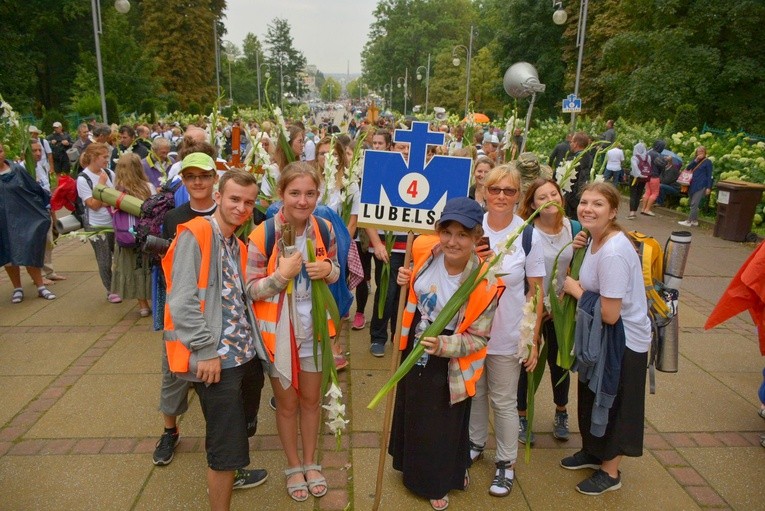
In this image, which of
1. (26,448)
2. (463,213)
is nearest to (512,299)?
(463,213)

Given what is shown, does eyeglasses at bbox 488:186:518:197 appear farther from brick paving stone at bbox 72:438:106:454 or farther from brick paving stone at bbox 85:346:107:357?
brick paving stone at bbox 85:346:107:357

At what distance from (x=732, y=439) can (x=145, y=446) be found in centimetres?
431

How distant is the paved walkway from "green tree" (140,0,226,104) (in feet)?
163

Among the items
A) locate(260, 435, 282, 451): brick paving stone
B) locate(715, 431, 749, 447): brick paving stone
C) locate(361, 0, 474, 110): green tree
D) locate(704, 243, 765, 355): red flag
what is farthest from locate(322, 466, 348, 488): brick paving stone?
locate(361, 0, 474, 110): green tree

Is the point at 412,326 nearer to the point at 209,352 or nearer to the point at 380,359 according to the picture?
the point at 209,352

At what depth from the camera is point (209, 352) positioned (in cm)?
278

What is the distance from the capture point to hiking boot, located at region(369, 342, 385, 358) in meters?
5.62

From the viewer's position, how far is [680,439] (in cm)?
429

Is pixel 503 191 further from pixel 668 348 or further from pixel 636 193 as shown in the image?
pixel 636 193

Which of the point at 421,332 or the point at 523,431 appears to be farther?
the point at 523,431

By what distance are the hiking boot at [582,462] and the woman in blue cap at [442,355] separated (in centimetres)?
81

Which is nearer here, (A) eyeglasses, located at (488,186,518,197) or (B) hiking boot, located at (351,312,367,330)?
(A) eyeglasses, located at (488,186,518,197)

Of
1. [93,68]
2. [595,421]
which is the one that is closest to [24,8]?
[93,68]

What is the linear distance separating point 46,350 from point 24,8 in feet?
121
